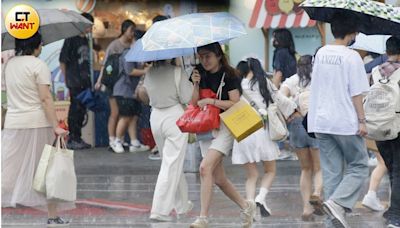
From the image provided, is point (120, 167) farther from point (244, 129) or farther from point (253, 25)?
point (244, 129)

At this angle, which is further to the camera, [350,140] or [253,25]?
[253,25]

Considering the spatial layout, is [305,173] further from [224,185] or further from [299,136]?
[224,185]

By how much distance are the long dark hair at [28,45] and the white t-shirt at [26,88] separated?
0.08 meters

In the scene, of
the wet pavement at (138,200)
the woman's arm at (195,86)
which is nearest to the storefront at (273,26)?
the wet pavement at (138,200)

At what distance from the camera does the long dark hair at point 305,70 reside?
34.0 ft

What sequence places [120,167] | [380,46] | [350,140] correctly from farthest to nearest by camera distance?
[120,167] < [380,46] < [350,140]

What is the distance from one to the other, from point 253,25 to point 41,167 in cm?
668

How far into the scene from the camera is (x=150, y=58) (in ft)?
31.5

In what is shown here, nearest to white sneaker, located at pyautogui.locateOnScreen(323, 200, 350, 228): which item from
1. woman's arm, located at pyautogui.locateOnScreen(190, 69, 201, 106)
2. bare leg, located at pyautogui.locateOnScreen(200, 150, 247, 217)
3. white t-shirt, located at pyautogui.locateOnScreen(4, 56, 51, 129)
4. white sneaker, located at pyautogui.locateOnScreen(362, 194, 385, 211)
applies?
bare leg, located at pyautogui.locateOnScreen(200, 150, 247, 217)

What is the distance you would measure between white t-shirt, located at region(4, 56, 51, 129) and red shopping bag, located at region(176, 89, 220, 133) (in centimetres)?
136

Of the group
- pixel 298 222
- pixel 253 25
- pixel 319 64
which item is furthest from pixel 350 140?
pixel 253 25

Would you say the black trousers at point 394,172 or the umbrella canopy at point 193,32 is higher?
the umbrella canopy at point 193,32

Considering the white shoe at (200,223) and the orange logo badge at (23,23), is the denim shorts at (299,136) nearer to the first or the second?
the white shoe at (200,223)

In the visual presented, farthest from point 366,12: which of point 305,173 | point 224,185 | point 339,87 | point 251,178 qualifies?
point 251,178
